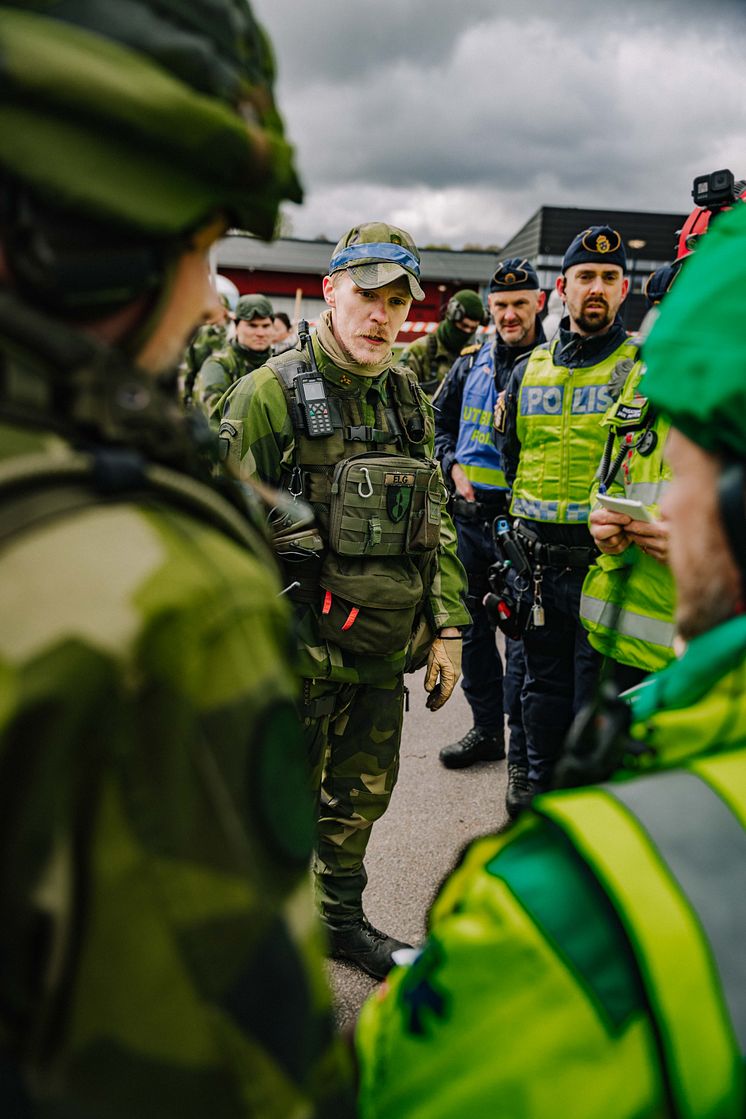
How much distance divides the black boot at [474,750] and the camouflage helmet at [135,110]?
3.31 m

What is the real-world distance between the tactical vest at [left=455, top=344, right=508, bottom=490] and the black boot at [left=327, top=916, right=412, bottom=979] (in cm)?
229

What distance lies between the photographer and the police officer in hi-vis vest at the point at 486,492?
3789 mm

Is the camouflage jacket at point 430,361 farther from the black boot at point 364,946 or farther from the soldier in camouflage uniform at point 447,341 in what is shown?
the black boot at point 364,946

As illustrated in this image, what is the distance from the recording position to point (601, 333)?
2982mm

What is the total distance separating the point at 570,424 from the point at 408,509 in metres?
1.03

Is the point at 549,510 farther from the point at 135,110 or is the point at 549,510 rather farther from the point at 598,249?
the point at 135,110

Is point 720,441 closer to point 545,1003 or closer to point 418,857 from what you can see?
point 545,1003

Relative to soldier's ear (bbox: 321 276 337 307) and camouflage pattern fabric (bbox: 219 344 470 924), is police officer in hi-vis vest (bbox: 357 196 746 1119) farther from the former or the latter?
soldier's ear (bbox: 321 276 337 307)

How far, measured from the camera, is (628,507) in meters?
2.31

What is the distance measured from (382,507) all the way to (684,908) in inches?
64.1

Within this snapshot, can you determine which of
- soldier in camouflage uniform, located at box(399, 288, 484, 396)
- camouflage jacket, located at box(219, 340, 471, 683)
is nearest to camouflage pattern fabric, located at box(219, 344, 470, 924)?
camouflage jacket, located at box(219, 340, 471, 683)

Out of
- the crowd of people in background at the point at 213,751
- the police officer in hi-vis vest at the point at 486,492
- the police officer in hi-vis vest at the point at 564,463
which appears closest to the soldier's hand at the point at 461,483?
the police officer in hi-vis vest at the point at 486,492

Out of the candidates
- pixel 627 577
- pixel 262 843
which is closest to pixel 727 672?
pixel 262 843

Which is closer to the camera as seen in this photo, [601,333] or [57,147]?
[57,147]
